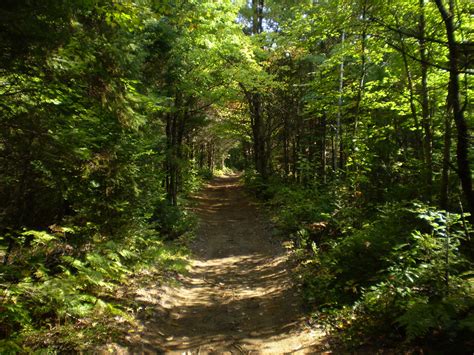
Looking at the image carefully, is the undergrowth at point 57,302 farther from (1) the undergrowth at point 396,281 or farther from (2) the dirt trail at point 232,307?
(1) the undergrowth at point 396,281

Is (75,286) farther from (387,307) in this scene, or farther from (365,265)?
(365,265)

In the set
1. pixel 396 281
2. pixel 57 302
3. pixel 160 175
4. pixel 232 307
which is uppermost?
pixel 160 175

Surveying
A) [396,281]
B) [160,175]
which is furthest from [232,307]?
[160,175]

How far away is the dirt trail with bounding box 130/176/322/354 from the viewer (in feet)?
15.4

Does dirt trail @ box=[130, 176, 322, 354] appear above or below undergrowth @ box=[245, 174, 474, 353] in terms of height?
below

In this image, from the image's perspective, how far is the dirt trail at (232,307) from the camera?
4.71 metres

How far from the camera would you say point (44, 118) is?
4.89m

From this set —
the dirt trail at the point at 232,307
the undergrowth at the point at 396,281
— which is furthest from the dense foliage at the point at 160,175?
the dirt trail at the point at 232,307

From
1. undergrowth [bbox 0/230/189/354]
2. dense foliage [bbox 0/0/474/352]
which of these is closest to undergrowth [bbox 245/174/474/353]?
dense foliage [bbox 0/0/474/352]

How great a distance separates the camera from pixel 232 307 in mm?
6086

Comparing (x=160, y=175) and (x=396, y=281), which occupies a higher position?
(x=160, y=175)

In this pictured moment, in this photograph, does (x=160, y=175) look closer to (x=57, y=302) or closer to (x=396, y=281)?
(x=57, y=302)

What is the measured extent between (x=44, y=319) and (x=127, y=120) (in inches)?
129

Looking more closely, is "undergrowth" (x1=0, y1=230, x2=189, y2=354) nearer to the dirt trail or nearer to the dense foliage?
the dense foliage
